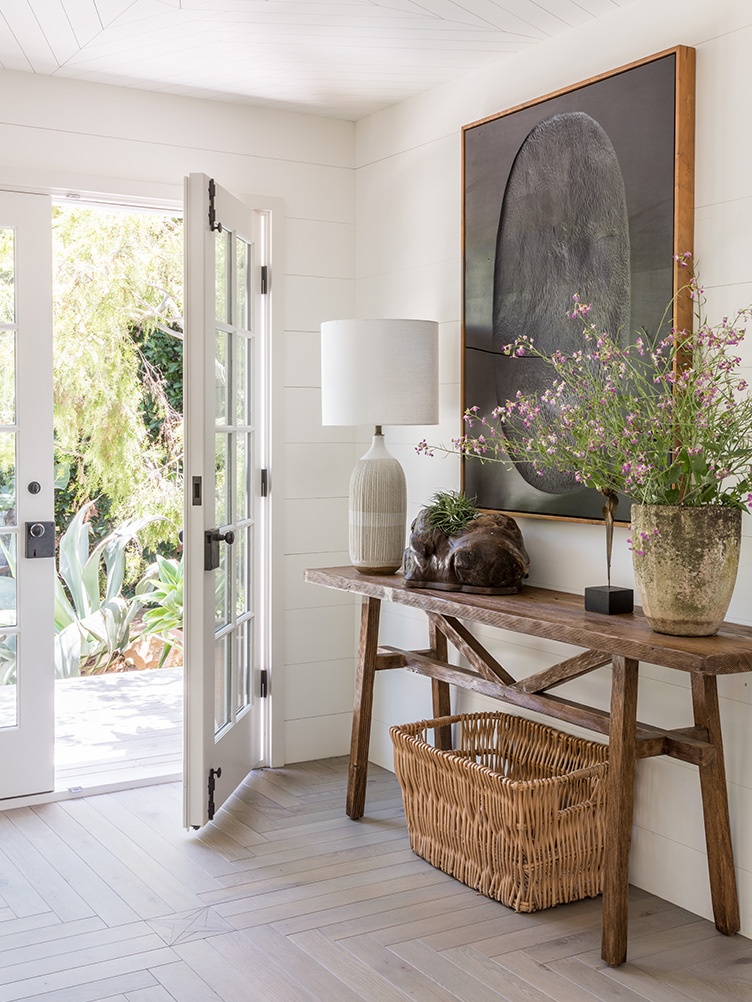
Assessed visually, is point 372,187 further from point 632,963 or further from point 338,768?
point 632,963

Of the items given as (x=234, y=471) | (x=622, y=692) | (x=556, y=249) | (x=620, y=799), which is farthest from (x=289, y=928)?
(x=556, y=249)

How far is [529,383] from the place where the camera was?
296cm

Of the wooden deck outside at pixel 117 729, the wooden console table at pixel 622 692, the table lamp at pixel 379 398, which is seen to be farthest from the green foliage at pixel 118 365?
the wooden console table at pixel 622 692

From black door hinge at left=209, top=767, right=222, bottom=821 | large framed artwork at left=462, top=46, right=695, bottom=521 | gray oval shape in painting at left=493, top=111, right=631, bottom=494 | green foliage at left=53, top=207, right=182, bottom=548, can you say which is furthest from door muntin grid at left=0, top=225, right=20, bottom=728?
green foliage at left=53, top=207, right=182, bottom=548

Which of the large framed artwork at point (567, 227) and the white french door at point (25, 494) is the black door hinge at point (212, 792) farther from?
the large framed artwork at point (567, 227)

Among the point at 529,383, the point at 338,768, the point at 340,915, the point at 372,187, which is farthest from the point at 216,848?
the point at 372,187

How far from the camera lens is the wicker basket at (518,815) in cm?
256

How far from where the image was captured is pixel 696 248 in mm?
2502

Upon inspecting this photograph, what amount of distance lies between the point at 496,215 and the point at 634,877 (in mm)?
1998

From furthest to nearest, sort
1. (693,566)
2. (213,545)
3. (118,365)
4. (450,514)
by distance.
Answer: (118,365) < (213,545) < (450,514) < (693,566)

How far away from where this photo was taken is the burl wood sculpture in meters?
2.79

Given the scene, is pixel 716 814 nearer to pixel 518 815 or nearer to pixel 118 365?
pixel 518 815

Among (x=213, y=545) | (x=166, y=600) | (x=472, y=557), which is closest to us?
(x=472, y=557)

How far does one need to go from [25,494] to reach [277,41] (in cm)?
168
